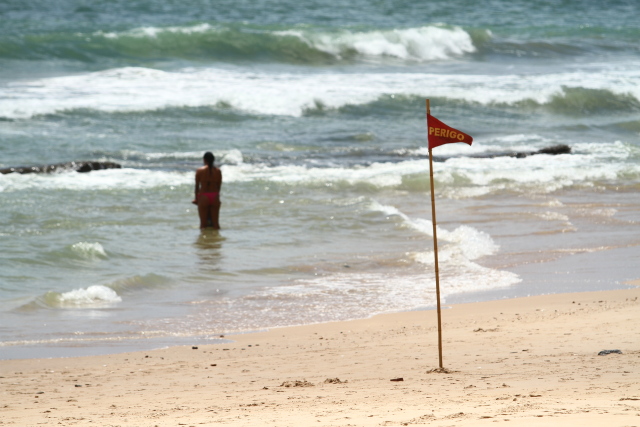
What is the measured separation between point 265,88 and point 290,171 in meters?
9.51

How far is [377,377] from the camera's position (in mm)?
6199

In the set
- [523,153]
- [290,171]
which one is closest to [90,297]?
[290,171]

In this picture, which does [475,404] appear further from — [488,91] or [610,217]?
[488,91]

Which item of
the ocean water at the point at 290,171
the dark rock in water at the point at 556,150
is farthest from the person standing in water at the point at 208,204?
the dark rock in water at the point at 556,150

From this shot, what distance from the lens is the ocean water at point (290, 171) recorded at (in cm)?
941

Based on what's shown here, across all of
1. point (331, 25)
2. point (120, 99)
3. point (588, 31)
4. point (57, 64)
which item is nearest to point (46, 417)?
point (120, 99)

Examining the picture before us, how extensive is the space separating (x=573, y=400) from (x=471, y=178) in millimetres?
11501

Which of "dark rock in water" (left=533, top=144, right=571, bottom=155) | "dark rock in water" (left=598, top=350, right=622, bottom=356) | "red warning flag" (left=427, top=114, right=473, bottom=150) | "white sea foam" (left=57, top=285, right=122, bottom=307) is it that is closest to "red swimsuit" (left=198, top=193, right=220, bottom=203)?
"white sea foam" (left=57, top=285, right=122, bottom=307)

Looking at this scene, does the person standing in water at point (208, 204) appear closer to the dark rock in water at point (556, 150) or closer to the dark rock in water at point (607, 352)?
the dark rock in water at point (607, 352)

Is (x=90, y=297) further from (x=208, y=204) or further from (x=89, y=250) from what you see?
(x=208, y=204)

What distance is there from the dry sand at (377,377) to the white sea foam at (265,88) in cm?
1538

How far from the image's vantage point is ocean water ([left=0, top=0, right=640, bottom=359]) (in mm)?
9406

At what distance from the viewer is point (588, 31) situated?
38.5 meters

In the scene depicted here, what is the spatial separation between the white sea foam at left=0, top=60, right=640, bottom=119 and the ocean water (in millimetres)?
105
